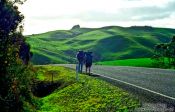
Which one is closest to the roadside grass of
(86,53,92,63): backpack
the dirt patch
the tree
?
the tree

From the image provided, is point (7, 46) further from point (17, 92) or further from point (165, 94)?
point (165, 94)

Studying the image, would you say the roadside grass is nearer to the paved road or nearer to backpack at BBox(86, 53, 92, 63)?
the paved road

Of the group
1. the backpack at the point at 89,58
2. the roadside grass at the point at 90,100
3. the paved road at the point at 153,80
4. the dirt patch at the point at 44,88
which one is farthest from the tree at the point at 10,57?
the backpack at the point at 89,58

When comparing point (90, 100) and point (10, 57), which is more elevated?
point (10, 57)

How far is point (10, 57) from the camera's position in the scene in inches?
767

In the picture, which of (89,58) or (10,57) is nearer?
(10,57)

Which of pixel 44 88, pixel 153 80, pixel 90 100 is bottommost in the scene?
pixel 44 88

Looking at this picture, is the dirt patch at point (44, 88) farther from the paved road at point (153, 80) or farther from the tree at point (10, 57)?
the tree at point (10, 57)

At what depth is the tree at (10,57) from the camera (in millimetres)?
18281

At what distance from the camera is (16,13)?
2088 centimetres

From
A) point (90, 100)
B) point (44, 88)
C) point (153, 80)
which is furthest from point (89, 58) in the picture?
point (90, 100)

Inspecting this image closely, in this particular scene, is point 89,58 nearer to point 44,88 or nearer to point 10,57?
point 44,88

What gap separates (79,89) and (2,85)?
708 cm

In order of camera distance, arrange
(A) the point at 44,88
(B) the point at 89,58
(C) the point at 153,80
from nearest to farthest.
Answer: (C) the point at 153,80, (A) the point at 44,88, (B) the point at 89,58
